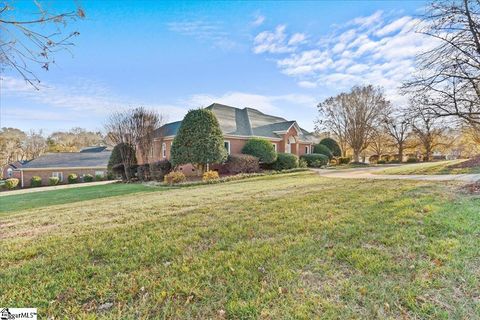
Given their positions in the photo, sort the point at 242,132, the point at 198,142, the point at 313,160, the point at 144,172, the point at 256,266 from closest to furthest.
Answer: the point at 256,266
the point at 198,142
the point at 144,172
the point at 242,132
the point at 313,160

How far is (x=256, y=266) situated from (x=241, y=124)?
21476 millimetres

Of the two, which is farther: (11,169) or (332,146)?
(11,169)

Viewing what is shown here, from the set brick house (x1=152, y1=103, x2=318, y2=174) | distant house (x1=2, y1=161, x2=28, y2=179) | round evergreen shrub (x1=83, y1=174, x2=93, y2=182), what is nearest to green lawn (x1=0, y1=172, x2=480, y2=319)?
brick house (x1=152, y1=103, x2=318, y2=174)

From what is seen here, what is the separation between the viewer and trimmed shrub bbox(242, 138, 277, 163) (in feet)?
65.8

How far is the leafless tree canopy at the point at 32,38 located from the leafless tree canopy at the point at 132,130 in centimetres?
1876

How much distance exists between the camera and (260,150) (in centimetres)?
2008

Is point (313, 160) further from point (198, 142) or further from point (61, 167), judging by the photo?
point (61, 167)

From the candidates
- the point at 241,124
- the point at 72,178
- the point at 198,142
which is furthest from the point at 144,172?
the point at 72,178

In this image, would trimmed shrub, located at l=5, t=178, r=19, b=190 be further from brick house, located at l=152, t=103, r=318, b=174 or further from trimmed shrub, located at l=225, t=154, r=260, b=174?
trimmed shrub, located at l=225, t=154, r=260, b=174

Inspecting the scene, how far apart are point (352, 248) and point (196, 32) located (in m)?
10.1

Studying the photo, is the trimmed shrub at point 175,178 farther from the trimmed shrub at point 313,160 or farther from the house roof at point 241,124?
the trimmed shrub at point 313,160

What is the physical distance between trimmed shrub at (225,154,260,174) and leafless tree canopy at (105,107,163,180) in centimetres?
797

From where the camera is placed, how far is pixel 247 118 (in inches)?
1006

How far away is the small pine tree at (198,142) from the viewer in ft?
52.5
